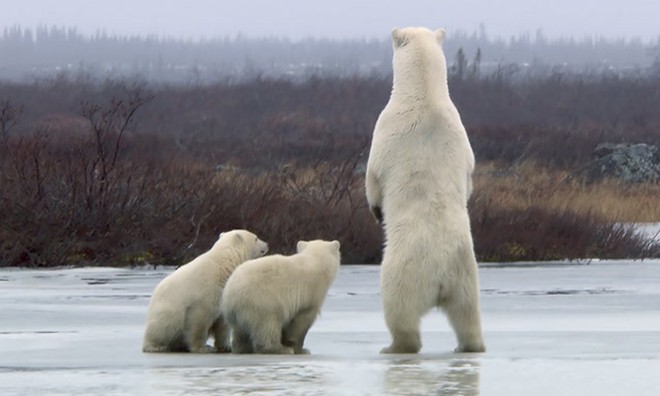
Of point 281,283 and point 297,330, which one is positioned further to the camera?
point 297,330

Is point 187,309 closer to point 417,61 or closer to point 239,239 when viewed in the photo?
point 239,239

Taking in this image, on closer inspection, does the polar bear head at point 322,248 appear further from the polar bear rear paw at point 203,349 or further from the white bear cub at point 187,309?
the polar bear rear paw at point 203,349

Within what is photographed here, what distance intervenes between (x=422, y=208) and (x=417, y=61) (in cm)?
76

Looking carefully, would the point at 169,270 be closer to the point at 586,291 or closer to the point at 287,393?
the point at 586,291

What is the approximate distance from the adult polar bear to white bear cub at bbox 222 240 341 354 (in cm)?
50

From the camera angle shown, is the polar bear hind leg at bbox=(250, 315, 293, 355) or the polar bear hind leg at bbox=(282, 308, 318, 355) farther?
the polar bear hind leg at bbox=(282, 308, 318, 355)

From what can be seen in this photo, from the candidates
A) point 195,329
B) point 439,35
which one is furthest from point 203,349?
point 439,35

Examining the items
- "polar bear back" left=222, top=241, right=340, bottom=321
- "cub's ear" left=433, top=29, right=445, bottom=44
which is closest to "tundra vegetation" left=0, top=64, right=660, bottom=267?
"polar bear back" left=222, top=241, right=340, bottom=321

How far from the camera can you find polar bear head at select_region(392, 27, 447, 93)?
7.45 metres

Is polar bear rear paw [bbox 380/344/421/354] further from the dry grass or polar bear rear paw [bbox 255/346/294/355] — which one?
the dry grass

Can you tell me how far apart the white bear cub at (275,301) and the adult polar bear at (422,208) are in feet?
1.63

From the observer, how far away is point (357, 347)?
778cm

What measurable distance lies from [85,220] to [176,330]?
7213 millimetres

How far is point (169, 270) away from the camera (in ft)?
44.8
